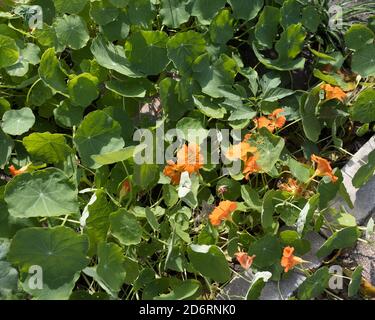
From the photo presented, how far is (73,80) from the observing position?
75.7 inches

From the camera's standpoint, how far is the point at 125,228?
5.65 feet

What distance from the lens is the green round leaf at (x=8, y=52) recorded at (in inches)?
78.0

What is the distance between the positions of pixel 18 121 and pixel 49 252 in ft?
1.72

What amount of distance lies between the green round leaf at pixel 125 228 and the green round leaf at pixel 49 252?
12 centimetres

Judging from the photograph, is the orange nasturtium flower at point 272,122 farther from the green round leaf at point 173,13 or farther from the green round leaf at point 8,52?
the green round leaf at point 8,52

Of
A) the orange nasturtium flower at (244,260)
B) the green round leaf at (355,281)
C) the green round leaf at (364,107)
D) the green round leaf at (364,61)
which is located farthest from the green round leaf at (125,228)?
the green round leaf at (364,61)

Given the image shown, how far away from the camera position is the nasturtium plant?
1.71 meters

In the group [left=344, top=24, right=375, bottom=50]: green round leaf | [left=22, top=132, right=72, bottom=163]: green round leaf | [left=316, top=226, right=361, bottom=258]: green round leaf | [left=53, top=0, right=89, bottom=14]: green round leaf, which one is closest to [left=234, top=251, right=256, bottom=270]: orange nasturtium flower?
[left=316, top=226, right=361, bottom=258]: green round leaf

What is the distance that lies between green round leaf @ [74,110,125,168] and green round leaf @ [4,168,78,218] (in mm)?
122

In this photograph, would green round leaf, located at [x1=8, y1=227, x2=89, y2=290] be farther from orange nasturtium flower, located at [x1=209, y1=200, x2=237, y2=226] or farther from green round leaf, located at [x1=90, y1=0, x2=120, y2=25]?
green round leaf, located at [x1=90, y1=0, x2=120, y2=25]

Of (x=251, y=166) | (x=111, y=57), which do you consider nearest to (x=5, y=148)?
(x=111, y=57)

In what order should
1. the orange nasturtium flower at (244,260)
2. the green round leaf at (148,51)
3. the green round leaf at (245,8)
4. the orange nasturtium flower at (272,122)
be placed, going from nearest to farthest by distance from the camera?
the orange nasturtium flower at (244,260) → the orange nasturtium flower at (272,122) → the green round leaf at (148,51) → the green round leaf at (245,8)

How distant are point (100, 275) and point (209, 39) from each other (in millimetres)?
920
